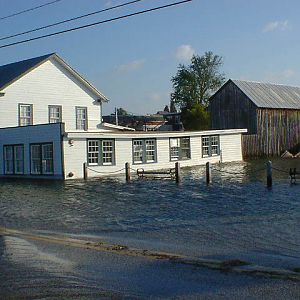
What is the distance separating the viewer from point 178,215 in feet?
53.3

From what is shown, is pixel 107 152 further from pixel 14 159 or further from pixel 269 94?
pixel 269 94

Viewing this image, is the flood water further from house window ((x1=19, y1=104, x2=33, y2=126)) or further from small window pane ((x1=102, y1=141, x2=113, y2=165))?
house window ((x1=19, y1=104, x2=33, y2=126))

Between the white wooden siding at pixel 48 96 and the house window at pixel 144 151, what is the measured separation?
7.46 m

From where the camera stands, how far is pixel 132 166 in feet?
118

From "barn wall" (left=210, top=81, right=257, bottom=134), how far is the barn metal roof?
2.23 feet

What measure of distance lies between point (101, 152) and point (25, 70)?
33.2ft

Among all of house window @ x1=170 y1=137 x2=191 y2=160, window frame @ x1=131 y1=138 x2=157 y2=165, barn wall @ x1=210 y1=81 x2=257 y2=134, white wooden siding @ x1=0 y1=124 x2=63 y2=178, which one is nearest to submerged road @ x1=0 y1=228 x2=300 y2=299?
white wooden siding @ x1=0 y1=124 x2=63 y2=178

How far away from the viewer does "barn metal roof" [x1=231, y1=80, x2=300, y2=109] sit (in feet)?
184

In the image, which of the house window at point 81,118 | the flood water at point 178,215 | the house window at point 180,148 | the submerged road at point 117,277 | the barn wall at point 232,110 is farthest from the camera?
the barn wall at point 232,110

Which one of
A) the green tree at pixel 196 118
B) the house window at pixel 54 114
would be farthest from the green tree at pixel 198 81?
the house window at pixel 54 114

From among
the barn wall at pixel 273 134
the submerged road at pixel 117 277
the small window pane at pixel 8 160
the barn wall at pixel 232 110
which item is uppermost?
the barn wall at pixel 232 110

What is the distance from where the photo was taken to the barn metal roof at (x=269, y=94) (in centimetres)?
5603

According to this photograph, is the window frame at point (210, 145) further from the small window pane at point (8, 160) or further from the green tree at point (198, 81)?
the green tree at point (198, 81)

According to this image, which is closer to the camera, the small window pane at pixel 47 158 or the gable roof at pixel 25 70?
the small window pane at pixel 47 158
